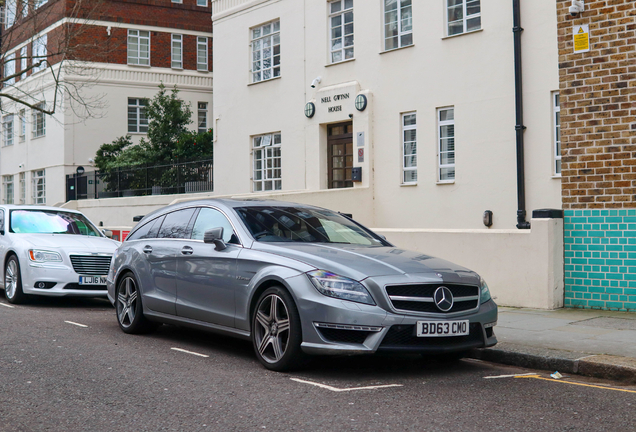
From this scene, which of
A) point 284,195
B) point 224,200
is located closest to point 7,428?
point 224,200

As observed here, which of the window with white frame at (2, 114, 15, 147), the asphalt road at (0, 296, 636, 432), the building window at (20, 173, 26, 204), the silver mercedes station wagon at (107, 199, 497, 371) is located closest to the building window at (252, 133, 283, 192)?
the silver mercedes station wagon at (107, 199, 497, 371)

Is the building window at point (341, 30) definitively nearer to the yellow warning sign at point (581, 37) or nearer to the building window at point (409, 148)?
the building window at point (409, 148)

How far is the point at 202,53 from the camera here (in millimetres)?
36875

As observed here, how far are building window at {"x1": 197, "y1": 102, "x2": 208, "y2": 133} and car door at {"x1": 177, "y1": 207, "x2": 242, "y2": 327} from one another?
96.0 ft

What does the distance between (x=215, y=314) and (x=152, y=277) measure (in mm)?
1355

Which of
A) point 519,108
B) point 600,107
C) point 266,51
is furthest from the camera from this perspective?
point 266,51

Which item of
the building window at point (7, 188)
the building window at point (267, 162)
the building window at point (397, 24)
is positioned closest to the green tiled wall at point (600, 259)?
the building window at point (397, 24)

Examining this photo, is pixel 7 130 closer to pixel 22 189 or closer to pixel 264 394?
pixel 22 189

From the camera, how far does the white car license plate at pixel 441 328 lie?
238 inches

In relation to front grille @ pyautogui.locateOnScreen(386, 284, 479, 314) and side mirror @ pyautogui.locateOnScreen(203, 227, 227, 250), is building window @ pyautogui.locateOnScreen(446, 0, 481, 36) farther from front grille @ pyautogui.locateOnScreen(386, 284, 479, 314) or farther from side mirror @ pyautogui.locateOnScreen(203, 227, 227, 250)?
front grille @ pyautogui.locateOnScreen(386, 284, 479, 314)

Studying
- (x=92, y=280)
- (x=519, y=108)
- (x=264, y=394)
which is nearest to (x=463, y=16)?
(x=519, y=108)

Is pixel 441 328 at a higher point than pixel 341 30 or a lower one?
lower

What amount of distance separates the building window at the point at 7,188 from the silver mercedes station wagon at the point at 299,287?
35530 mm

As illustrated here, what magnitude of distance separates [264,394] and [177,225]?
3.16 meters
